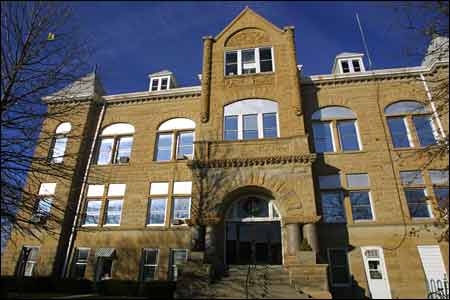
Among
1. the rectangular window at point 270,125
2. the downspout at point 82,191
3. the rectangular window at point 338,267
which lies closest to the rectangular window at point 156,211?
the downspout at point 82,191

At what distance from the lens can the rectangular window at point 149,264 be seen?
17.6m

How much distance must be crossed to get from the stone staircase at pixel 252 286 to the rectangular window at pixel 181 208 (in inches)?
199

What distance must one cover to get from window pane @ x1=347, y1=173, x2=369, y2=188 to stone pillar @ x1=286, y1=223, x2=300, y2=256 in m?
5.01

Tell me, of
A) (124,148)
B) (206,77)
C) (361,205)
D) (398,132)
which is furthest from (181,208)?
(398,132)

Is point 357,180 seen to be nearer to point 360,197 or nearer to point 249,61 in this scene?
point 360,197

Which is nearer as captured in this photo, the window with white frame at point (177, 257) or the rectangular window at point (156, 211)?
the window with white frame at point (177, 257)

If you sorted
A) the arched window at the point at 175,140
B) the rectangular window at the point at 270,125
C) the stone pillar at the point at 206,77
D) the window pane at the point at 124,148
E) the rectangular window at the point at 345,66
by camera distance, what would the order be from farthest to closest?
1. the rectangular window at the point at 345,66
2. the window pane at the point at 124,148
3. the arched window at the point at 175,140
4. the stone pillar at the point at 206,77
5. the rectangular window at the point at 270,125

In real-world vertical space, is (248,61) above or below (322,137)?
above

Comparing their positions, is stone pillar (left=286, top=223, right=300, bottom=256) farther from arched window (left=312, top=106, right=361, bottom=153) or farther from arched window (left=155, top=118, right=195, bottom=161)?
arched window (left=155, top=118, right=195, bottom=161)

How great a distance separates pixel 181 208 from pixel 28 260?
31.4 ft

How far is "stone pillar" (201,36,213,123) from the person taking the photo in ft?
62.3

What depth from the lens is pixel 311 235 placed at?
47.2 feet

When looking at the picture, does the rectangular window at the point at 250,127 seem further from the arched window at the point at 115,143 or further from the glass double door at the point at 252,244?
the arched window at the point at 115,143

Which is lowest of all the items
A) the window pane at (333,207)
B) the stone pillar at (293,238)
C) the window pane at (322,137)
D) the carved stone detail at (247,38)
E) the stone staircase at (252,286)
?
the stone staircase at (252,286)
